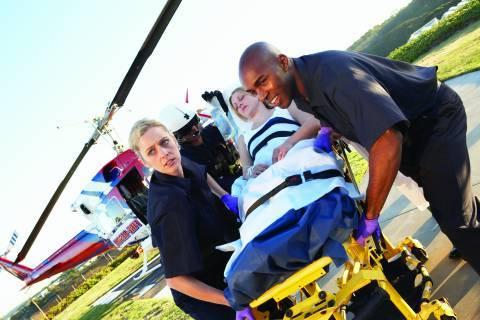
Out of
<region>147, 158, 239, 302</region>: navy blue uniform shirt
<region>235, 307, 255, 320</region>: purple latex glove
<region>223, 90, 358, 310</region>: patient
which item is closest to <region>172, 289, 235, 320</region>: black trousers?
<region>147, 158, 239, 302</region>: navy blue uniform shirt

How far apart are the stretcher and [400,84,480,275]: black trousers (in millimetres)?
341

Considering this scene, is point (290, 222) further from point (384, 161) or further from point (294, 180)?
point (384, 161)

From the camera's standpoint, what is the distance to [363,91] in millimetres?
1361

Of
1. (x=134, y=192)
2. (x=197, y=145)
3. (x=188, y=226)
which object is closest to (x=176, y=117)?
(x=197, y=145)

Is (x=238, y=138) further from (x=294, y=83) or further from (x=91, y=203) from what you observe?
(x=91, y=203)

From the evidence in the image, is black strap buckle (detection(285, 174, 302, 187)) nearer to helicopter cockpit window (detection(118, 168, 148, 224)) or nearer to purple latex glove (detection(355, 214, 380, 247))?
purple latex glove (detection(355, 214, 380, 247))

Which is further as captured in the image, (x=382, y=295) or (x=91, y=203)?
(x=91, y=203)

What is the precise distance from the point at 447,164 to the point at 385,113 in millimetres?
550

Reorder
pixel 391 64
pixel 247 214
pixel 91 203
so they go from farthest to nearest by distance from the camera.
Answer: pixel 91 203
pixel 247 214
pixel 391 64

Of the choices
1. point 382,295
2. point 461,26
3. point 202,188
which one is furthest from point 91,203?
point 461,26

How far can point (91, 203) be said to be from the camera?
809cm

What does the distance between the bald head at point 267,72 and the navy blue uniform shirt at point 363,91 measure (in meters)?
0.07

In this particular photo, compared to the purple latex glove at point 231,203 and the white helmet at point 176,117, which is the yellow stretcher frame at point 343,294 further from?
the white helmet at point 176,117

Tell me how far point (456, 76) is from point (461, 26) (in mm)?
9184
